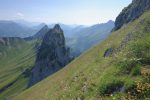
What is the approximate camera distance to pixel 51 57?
562 feet

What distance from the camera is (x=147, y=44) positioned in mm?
26859

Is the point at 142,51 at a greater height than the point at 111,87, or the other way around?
the point at 142,51

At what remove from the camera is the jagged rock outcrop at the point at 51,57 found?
158 metres

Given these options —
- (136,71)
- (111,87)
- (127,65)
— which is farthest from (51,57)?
(136,71)

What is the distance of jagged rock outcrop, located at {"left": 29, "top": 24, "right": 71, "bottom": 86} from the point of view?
158 metres

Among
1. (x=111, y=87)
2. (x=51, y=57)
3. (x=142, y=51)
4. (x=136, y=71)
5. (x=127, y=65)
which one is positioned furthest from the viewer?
(x=51, y=57)

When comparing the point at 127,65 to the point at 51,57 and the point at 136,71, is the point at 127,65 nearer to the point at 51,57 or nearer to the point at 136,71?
the point at 136,71

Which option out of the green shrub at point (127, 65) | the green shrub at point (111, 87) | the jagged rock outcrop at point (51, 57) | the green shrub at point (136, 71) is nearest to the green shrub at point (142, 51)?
the green shrub at point (127, 65)

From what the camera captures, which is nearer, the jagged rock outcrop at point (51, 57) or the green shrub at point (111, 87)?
the green shrub at point (111, 87)

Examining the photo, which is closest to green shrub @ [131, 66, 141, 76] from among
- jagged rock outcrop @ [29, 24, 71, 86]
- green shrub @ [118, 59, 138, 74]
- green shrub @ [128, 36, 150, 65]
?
green shrub @ [118, 59, 138, 74]

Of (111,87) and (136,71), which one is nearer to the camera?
(136,71)

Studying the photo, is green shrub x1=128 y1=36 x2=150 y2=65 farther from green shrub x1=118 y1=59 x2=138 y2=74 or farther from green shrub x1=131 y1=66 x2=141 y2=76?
green shrub x1=131 y1=66 x2=141 y2=76

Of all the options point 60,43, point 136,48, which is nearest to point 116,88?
point 136,48

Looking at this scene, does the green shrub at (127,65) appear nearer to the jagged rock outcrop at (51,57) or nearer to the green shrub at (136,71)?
the green shrub at (136,71)
